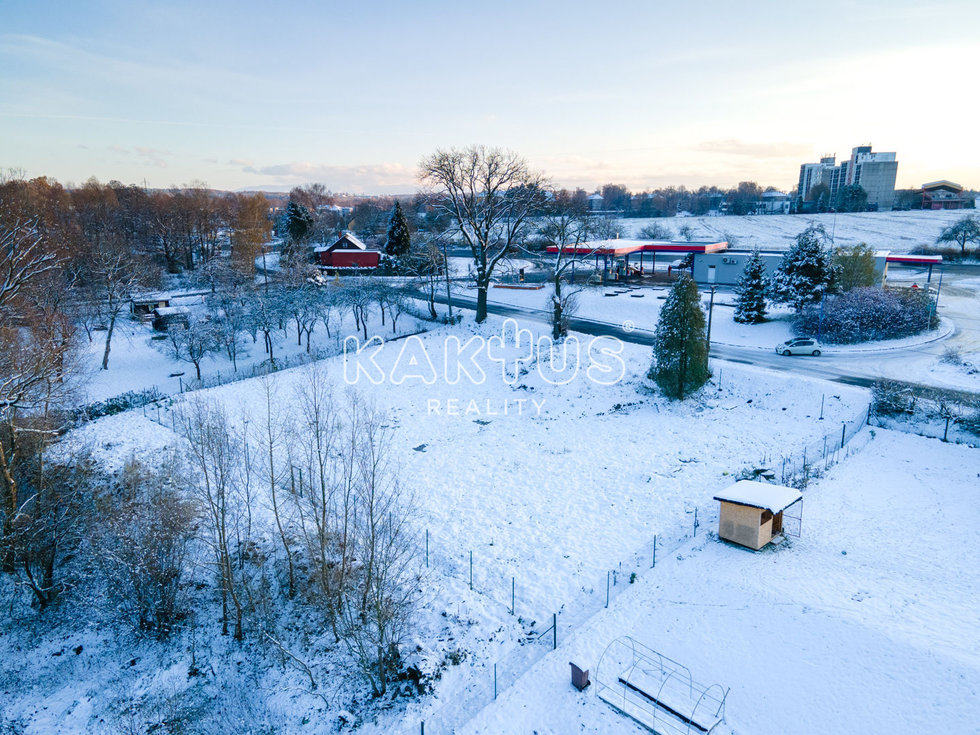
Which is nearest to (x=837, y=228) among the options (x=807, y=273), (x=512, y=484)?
(x=807, y=273)

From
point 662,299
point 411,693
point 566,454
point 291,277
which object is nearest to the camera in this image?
point 411,693

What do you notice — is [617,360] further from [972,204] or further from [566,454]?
[972,204]

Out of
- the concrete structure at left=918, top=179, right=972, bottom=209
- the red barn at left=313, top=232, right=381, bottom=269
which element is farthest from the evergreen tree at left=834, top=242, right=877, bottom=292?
the concrete structure at left=918, top=179, right=972, bottom=209

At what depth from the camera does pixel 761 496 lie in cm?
1569

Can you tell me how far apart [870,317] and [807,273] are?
4.90 m

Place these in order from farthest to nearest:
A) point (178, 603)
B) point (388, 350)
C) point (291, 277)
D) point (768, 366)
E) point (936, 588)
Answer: point (291, 277) → point (388, 350) → point (768, 366) → point (178, 603) → point (936, 588)

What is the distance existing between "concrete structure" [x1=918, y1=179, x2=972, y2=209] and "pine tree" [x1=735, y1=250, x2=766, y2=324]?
100524mm

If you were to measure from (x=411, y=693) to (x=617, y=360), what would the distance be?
20.5 meters

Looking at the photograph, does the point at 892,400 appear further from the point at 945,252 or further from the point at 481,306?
the point at 945,252

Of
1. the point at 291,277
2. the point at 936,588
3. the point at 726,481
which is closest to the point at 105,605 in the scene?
the point at 726,481

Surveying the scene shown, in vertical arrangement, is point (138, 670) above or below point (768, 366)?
below

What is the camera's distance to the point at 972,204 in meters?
108

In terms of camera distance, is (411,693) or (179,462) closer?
(411,693)

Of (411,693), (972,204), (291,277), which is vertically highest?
(972,204)
